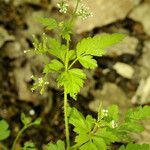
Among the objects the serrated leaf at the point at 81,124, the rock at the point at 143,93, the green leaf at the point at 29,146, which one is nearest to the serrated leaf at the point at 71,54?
the serrated leaf at the point at 81,124

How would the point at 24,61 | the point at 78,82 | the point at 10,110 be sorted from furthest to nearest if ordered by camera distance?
the point at 24,61 < the point at 10,110 < the point at 78,82

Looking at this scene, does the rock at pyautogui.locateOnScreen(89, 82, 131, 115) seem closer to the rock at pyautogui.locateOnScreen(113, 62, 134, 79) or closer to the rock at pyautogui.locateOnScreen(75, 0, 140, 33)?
the rock at pyautogui.locateOnScreen(113, 62, 134, 79)

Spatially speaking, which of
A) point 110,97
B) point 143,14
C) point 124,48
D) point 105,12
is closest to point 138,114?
point 110,97

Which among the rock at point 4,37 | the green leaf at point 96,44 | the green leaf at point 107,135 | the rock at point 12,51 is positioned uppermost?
the rock at point 4,37

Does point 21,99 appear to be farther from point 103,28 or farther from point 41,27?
point 103,28

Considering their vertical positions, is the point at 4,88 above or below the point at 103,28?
below

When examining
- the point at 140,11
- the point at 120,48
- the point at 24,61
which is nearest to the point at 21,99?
the point at 24,61

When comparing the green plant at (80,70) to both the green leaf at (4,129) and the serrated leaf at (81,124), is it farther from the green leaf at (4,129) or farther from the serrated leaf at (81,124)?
the green leaf at (4,129)
